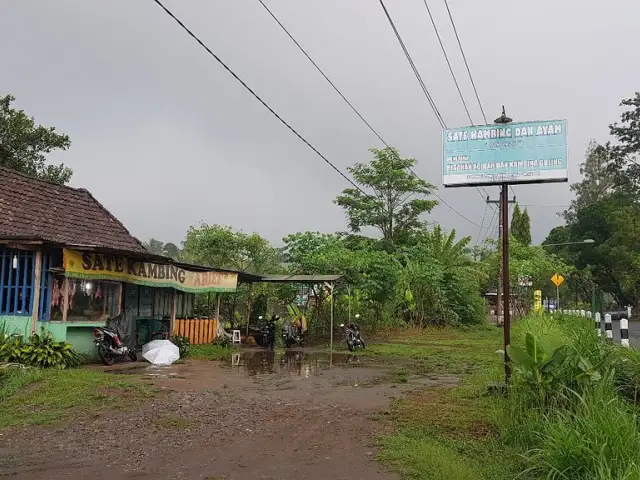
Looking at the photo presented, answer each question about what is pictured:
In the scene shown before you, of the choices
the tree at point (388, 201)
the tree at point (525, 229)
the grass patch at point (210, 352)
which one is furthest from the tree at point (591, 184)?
the grass patch at point (210, 352)

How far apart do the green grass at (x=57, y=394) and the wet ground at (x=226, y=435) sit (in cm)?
42

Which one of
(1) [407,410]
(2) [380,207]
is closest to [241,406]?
→ (1) [407,410]

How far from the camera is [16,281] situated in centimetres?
1186

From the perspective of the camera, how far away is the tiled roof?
1329 centimetres

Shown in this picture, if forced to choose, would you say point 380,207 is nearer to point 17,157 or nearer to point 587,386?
point 17,157

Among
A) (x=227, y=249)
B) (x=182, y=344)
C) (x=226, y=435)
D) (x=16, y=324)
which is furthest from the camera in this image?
(x=227, y=249)

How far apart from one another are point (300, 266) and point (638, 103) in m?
33.7

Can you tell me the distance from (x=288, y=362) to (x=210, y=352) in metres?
2.63

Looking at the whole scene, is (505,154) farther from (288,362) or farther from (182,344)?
(182,344)

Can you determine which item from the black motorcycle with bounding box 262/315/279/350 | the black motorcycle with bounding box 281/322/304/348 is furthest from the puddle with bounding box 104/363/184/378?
the black motorcycle with bounding box 281/322/304/348

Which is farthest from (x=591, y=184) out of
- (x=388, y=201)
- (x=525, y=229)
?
(x=388, y=201)

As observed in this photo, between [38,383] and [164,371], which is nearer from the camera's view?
[38,383]

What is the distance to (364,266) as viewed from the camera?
2194 centimetres

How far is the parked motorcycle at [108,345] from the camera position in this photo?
40.9 ft
